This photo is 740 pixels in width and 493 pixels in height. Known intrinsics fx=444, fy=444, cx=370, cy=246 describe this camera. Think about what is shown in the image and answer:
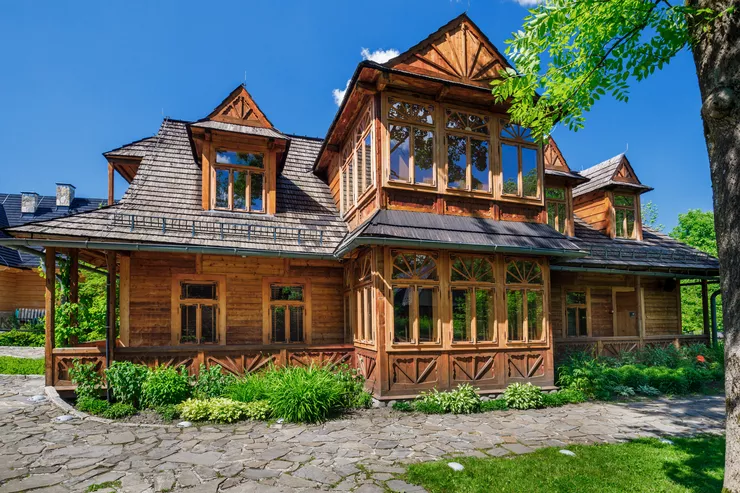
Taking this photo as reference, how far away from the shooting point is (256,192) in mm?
12734

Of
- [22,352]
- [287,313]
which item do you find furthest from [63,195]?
[287,313]

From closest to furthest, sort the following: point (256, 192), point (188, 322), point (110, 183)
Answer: point (188, 322) < point (256, 192) < point (110, 183)

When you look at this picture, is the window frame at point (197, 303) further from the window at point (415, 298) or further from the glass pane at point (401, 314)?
the window at point (415, 298)

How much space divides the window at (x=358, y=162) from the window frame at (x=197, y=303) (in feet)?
13.2

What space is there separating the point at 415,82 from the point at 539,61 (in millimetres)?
3788

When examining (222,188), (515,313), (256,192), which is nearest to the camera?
(515,313)

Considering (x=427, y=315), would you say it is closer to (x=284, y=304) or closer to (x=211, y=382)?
(x=284, y=304)

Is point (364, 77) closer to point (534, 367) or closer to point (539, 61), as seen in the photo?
point (539, 61)

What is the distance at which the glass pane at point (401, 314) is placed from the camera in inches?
376

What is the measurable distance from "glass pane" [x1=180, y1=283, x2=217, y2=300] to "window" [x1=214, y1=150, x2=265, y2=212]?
2275 mm

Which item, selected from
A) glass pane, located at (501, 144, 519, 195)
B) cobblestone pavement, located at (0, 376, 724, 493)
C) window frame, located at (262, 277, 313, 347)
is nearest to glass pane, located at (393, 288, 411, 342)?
cobblestone pavement, located at (0, 376, 724, 493)

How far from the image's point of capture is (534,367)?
34.9ft

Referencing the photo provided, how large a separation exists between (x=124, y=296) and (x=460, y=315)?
794cm

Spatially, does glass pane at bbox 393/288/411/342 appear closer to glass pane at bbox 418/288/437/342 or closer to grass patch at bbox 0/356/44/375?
glass pane at bbox 418/288/437/342
